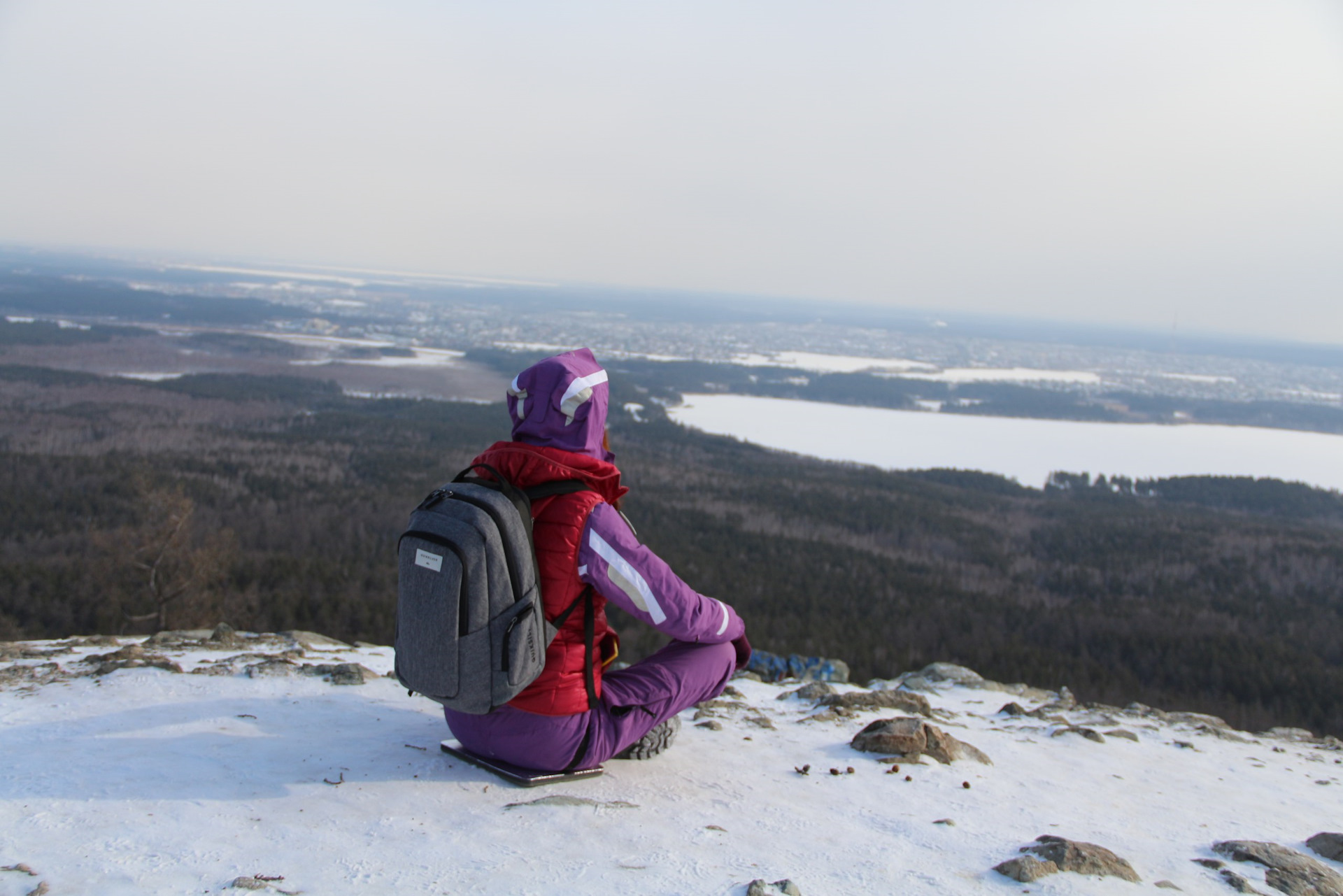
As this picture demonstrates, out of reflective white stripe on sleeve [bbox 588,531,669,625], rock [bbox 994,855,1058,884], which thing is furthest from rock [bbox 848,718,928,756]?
reflective white stripe on sleeve [bbox 588,531,669,625]

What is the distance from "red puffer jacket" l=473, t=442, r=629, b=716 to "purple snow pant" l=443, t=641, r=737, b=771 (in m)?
0.09

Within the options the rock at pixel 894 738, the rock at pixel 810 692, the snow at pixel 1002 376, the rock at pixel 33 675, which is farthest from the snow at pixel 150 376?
the snow at pixel 1002 376

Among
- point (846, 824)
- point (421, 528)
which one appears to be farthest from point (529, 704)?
point (846, 824)

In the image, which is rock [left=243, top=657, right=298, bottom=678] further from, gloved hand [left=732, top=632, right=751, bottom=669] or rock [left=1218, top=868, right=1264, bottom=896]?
rock [left=1218, top=868, right=1264, bottom=896]

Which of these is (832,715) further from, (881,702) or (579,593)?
(579,593)

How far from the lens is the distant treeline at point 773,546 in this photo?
20.0m

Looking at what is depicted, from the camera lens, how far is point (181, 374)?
83.9 meters

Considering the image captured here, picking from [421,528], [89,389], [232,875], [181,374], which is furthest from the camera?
[181,374]

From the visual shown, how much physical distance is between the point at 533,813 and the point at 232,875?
1.07m

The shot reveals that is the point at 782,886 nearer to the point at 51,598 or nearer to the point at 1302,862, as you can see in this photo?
the point at 1302,862

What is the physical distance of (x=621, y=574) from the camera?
3.41m

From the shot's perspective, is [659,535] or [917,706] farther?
[659,535]

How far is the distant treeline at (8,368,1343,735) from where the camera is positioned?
20016 millimetres

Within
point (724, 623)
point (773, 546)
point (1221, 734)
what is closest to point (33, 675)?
point (724, 623)
